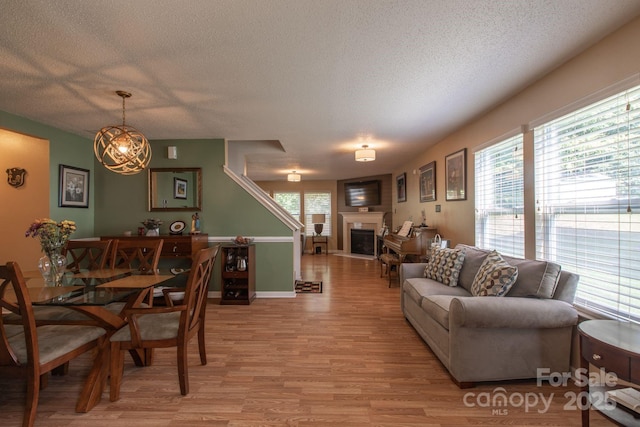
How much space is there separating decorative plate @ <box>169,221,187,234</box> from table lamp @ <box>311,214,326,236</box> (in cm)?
504

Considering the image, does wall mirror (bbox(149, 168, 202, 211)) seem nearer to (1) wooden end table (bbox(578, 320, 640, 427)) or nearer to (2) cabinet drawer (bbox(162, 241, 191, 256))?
(2) cabinet drawer (bbox(162, 241, 191, 256))

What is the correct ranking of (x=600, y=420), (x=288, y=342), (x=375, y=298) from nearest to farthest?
1. (x=600, y=420)
2. (x=288, y=342)
3. (x=375, y=298)

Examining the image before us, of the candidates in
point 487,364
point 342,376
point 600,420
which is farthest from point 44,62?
point 600,420

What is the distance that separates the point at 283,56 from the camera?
2090 millimetres

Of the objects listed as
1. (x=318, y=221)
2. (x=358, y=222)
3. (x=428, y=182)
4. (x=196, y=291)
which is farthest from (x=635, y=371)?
(x=318, y=221)

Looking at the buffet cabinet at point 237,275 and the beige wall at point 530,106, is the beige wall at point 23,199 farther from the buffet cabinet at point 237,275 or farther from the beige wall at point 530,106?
the beige wall at point 530,106

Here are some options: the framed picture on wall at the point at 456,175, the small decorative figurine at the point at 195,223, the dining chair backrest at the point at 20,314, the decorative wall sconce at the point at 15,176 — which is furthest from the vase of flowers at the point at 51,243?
the framed picture on wall at the point at 456,175

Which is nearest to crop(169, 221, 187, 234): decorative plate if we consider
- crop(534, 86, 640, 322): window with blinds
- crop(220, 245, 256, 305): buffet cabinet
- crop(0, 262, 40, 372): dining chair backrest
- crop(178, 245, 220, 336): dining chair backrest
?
crop(220, 245, 256, 305): buffet cabinet

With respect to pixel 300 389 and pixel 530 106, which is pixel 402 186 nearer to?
pixel 530 106

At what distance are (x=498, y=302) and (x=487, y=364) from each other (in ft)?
1.47

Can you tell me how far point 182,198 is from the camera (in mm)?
4434

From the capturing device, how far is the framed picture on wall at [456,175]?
149 inches

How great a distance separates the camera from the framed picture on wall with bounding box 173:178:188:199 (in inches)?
174

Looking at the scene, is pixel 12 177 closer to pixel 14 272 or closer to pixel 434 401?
pixel 14 272
